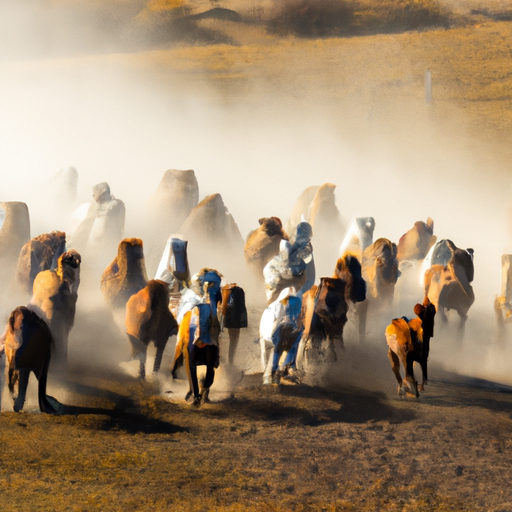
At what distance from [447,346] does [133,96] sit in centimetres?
3326

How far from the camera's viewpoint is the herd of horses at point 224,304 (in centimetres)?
1227

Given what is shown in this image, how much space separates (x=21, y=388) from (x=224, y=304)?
3.47 meters

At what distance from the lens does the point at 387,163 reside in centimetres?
3950

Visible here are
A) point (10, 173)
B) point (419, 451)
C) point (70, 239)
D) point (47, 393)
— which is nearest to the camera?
point (419, 451)

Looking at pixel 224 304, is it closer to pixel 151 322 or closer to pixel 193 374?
pixel 151 322

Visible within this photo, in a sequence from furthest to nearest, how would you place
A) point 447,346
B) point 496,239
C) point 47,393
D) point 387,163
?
1. point 387,163
2. point 496,239
3. point 447,346
4. point 47,393

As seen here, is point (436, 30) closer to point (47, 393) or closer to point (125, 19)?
point (125, 19)

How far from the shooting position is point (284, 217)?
28344mm

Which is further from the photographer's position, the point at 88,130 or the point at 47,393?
the point at 88,130

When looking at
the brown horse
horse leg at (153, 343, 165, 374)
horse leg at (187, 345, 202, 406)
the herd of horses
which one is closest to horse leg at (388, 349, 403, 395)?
the herd of horses

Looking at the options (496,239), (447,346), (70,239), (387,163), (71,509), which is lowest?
(71,509)

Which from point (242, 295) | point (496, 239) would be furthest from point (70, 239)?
point (496, 239)

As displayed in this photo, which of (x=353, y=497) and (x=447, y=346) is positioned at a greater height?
(x=447, y=346)

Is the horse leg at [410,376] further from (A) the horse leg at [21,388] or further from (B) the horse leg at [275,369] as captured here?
(A) the horse leg at [21,388]
